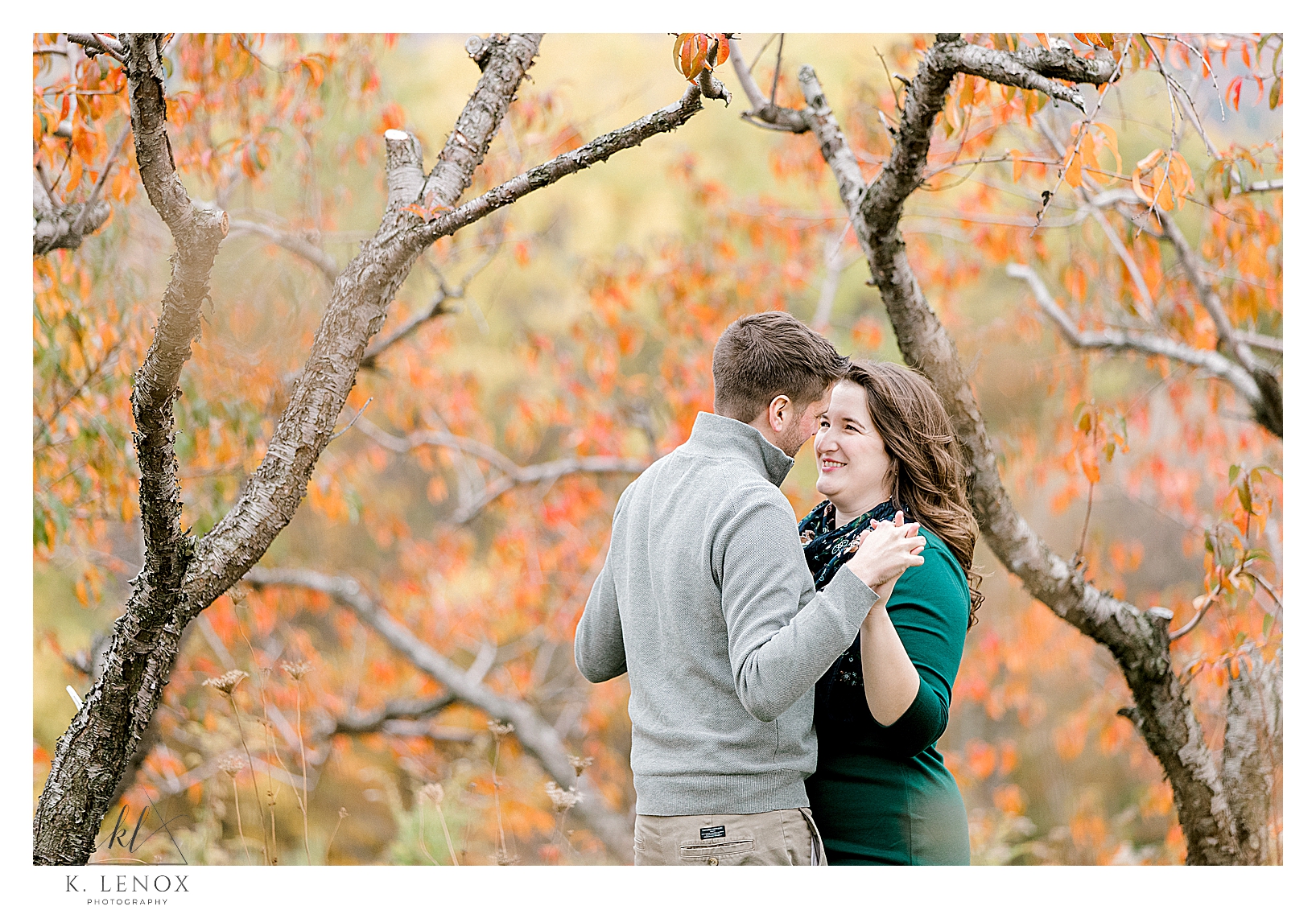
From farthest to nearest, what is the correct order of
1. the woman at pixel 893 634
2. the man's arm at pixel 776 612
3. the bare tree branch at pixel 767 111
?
→ the bare tree branch at pixel 767 111, the woman at pixel 893 634, the man's arm at pixel 776 612

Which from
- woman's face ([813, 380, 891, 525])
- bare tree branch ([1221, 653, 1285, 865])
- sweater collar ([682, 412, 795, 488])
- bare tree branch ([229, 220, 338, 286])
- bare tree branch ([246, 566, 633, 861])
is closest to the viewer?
sweater collar ([682, 412, 795, 488])

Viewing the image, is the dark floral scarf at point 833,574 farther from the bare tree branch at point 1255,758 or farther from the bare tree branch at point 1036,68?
the bare tree branch at point 1255,758

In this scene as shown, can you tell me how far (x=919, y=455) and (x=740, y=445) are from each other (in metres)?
0.31

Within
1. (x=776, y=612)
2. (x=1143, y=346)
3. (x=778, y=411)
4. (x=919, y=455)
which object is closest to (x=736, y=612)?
(x=776, y=612)

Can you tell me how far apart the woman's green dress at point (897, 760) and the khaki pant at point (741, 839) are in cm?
7

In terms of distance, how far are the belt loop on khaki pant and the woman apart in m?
0.04

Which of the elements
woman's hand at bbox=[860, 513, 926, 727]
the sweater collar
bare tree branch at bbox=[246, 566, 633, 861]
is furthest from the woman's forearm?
bare tree branch at bbox=[246, 566, 633, 861]

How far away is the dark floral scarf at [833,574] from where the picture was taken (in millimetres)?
1470

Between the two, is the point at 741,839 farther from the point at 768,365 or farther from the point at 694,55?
the point at 694,55

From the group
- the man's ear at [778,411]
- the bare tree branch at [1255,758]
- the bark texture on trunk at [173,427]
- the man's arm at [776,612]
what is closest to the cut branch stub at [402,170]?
the bark texture on trunk at [173,427]

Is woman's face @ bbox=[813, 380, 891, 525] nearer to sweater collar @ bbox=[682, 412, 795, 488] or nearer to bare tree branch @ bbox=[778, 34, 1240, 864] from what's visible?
sweater collar @ bbox=[682, 412, 795, 488]

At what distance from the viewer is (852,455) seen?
160 centimetres

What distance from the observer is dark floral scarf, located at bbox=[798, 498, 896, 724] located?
1.47 m
